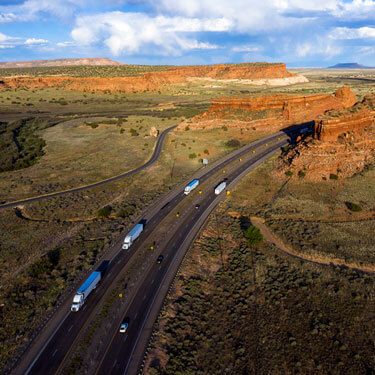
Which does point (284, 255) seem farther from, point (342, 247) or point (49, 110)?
point (49, 110)

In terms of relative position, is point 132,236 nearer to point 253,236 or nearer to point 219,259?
point 219,259

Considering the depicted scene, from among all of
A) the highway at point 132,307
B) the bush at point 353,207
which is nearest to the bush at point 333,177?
the bush at point 353,207

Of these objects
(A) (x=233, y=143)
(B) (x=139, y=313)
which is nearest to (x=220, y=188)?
(B) (x=139, y=313)

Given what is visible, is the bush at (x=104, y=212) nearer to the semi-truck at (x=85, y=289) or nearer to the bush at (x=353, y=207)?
the semi-truck at (x=85, y=289)

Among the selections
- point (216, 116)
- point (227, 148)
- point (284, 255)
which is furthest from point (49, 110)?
point (284, 255)

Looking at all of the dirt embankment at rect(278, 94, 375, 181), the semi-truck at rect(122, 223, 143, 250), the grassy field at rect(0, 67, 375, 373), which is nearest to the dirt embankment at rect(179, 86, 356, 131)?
the grassy field at rect(0, 67, 375, 373)
